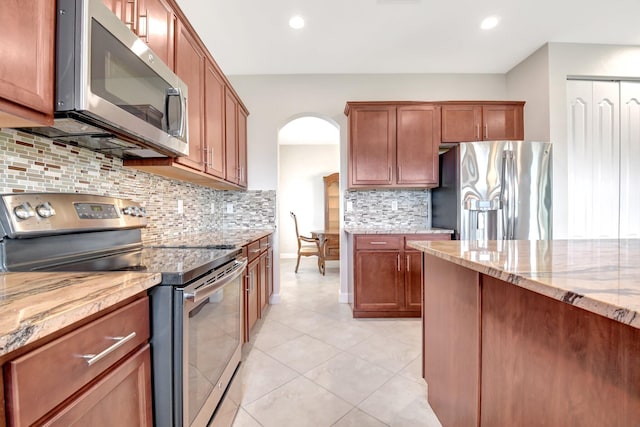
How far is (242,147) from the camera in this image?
295 centimetres

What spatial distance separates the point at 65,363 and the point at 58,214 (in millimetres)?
713

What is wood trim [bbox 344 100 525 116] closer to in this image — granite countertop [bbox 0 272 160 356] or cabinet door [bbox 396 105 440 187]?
cabinet door [bbox 396 105 440 187]

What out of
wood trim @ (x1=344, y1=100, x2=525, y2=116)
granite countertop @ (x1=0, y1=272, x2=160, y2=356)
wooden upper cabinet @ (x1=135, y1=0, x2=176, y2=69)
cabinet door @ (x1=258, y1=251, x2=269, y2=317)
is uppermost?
wood trim @ (x1=344, y1=100, x2=525, y2=116)

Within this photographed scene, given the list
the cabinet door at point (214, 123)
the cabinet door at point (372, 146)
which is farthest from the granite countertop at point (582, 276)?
the cabinet door at point (372, 146)

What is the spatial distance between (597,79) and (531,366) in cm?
344

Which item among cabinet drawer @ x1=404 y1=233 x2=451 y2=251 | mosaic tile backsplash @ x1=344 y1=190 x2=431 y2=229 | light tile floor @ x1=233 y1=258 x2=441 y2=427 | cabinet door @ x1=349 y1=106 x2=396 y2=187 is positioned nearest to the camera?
light tile floor @ x1=233 y1=258 x2=441 y2=427

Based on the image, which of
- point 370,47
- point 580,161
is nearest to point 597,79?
point 580,161

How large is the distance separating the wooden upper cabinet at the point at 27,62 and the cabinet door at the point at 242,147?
6.45 ft

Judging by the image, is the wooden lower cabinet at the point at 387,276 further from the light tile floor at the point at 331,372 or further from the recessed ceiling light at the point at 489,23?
the recessed ceiling light at the point at 489,23

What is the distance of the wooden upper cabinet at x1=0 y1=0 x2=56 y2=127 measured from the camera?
690 millimetres

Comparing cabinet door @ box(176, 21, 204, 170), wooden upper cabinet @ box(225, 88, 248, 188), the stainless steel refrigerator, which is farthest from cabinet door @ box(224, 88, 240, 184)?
the stainless steel refrigerator

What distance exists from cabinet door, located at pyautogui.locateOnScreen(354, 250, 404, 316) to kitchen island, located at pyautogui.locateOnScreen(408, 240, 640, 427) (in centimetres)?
138

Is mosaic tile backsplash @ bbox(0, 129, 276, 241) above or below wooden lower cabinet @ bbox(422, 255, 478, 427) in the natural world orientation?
above

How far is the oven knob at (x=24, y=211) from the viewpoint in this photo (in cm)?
87
